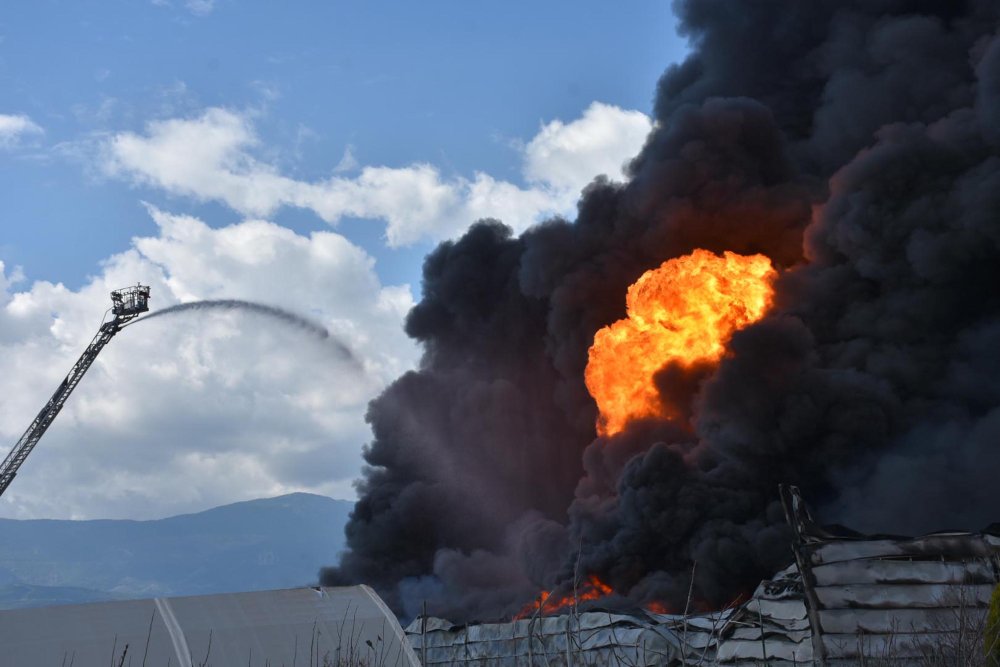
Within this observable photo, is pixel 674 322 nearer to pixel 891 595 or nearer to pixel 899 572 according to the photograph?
pixel 899 572

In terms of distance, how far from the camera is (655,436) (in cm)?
5362

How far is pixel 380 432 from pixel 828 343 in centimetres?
3224

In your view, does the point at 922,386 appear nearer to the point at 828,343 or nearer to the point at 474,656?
the point at 828,343

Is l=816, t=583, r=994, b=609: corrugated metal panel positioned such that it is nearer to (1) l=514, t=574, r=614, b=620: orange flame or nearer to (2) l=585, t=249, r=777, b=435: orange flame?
(1) l=514, t=574, r=614, b=620: orange flame

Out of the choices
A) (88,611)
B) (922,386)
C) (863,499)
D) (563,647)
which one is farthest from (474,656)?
(922,386)

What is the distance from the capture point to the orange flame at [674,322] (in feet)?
176

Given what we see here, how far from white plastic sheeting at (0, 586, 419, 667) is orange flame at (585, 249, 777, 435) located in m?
34.4

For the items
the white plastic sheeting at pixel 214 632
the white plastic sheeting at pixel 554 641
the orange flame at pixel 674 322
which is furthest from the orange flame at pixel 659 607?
the white plastic sheeting at pixel 214 632

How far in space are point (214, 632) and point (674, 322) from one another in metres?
38.3

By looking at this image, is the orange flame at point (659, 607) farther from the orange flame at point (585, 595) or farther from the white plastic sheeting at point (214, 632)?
the white plastic sheeting at point (214, 632)

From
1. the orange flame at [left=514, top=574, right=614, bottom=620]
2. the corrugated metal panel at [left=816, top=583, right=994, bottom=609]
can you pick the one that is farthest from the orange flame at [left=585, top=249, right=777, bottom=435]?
A: the corrugated metal panel at [left=816, top=583, right=994, bottom=609]

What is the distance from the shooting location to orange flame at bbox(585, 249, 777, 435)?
5362 centimetres

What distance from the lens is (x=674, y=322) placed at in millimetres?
54031

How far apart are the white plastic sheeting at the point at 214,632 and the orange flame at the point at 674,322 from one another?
3440 cm
